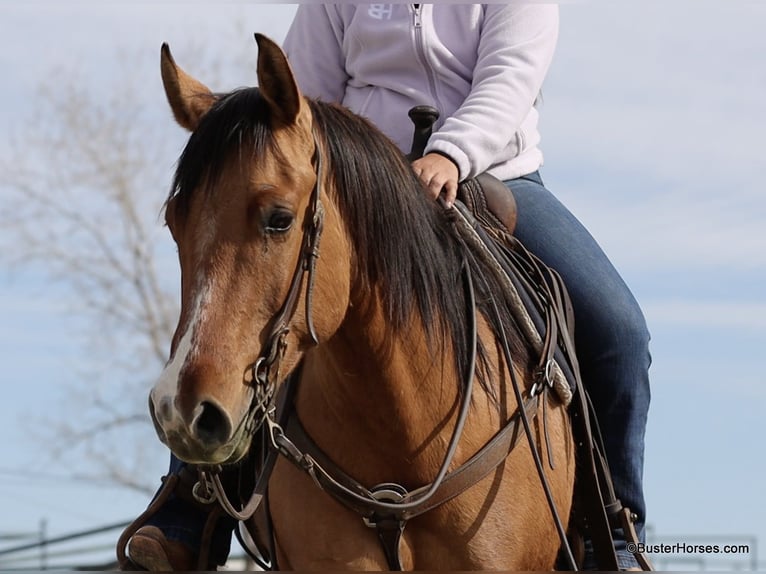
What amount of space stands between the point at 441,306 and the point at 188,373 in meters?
1.14

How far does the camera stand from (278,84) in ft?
11.5

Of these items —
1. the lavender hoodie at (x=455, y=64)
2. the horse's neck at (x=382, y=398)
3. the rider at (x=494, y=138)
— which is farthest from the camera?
the lavender hoodie at (x=455, y=64)

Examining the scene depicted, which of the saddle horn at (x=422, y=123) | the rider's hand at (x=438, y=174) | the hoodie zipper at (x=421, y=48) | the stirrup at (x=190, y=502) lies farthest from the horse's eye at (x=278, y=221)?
the hoodie zipper at (x=421, y=48)

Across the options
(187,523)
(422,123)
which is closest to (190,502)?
(187,523)

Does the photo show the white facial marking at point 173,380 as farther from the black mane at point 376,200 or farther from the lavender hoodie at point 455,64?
the lavender hoodie at point 455,64

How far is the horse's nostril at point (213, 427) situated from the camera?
3.12 m

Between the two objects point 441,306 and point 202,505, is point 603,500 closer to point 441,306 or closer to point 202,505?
point 441,306

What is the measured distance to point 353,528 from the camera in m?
3.85

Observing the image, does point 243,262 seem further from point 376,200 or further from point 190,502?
point 190,502

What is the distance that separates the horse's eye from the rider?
915 mm

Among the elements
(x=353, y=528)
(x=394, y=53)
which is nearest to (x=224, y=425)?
(x=353, y=528)

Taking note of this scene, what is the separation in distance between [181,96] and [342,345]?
0.98 meters

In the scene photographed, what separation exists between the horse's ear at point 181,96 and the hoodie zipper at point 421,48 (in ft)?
3.83

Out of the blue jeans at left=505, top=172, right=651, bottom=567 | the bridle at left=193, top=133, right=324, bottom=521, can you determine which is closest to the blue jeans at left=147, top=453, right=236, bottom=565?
the bridle at left=193, top=133, right=324, bottom=521
